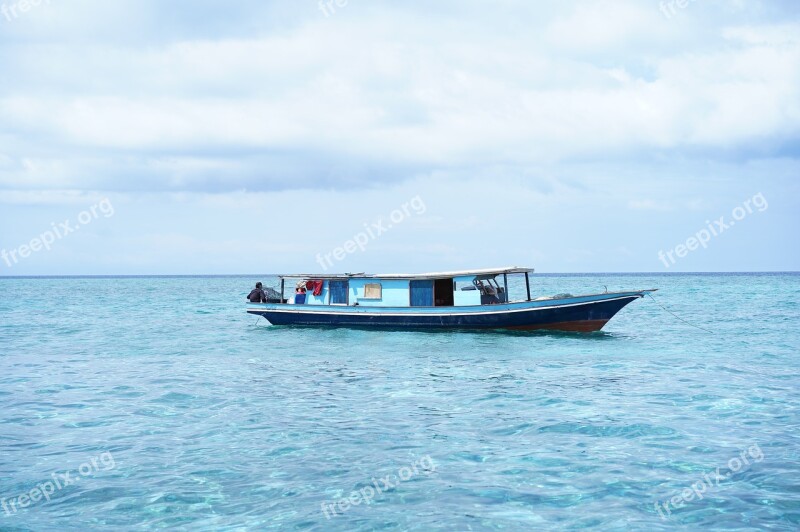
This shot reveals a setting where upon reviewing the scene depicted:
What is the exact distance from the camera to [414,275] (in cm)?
3325

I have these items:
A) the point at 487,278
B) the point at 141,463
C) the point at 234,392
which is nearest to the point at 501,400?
the point at 234,392

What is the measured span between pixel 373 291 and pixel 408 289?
6.58 feet

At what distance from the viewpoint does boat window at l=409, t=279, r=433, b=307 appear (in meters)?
33.5

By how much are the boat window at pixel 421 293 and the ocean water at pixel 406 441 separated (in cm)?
629

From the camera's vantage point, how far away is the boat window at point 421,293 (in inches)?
1318

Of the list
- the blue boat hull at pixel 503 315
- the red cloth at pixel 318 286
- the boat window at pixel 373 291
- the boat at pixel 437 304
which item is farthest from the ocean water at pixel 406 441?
the red cloth at pixel 318 286

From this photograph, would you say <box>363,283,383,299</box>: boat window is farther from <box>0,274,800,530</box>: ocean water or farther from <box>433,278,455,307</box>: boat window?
<box>0,274,800,530</box>: ocean water

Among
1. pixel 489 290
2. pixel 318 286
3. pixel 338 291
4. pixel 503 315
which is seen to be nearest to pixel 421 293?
pixel 489 290

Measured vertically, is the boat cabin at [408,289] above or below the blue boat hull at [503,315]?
above

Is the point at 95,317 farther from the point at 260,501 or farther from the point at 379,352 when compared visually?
the point at 260,501

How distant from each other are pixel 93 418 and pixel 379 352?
13.4 meters

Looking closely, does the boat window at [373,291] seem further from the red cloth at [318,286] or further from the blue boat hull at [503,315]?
the red cloth at [318,286]

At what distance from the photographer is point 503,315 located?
104 ft

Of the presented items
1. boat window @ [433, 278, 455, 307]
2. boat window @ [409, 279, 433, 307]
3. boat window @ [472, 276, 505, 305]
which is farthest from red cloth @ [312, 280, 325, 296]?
boat window @ [472, 276, 505, 305]
